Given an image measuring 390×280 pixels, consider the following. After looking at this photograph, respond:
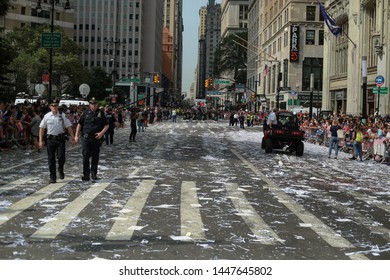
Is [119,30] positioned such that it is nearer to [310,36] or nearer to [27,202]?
[310,36]

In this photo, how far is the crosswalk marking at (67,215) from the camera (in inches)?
285

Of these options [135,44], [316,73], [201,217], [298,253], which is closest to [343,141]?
[201,217]

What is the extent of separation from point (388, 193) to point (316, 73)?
209 ft

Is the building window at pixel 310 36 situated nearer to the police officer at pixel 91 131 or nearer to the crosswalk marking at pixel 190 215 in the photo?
the police officer at pixel 91 131

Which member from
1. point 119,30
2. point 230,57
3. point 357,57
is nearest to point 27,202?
point 357,57

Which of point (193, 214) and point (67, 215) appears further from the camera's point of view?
point (193, 214)

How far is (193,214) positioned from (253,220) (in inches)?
41.1

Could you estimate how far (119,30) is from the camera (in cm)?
15012

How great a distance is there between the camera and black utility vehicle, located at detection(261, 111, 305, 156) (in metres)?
22.7

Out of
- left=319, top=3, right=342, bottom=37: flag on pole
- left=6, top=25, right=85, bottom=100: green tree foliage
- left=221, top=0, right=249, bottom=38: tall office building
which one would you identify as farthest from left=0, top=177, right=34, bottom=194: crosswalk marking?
left=221, top=0, right=249, bottom=38: tall office building

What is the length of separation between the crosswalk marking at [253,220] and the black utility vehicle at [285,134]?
11.4 meters

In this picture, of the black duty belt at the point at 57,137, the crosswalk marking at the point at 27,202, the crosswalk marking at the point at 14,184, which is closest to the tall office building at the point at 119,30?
the crosswalk marking at the point at 14,184

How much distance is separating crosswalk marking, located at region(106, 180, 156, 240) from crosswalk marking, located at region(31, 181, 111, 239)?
0.76 meters
